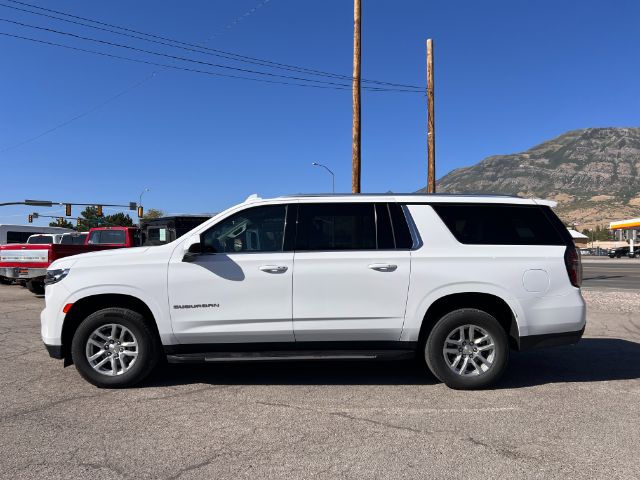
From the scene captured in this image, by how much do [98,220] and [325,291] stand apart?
299ft

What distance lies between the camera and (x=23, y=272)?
12.9m

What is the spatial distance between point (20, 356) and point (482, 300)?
5.67 metres

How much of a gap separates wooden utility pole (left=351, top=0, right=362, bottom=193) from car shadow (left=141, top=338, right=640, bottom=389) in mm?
8586

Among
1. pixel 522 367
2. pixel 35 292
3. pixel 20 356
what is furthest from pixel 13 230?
pixel 522 367

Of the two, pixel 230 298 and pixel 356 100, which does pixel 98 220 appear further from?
pixel 230 298

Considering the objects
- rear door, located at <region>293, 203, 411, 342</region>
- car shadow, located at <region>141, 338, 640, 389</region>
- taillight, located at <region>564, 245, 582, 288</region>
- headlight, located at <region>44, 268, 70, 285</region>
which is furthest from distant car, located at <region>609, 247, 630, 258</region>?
headlight, located at <region>44, 268, 70, 285</region>

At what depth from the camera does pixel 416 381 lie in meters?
5.28

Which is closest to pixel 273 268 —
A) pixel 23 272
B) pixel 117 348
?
pixel 117 348

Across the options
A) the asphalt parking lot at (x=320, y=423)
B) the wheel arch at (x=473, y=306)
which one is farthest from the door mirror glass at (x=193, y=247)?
the wheel arch at (x=473, y=306)

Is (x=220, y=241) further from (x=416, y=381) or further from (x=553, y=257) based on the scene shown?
(x=553, y=257)

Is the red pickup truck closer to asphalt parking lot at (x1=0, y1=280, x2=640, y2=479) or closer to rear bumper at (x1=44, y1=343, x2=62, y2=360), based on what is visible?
asphalt parking lot at (x1=0, y1=280, x2=640, y2=479)

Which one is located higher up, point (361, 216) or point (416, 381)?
point (361, 216)

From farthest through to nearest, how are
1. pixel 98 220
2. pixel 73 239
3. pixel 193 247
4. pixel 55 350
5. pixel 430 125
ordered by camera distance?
pixel 98 220 → pixel 73 239 → pixel 430 125 → pixel 55 350 → pixel 193 247

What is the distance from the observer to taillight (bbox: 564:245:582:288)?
4953mm
